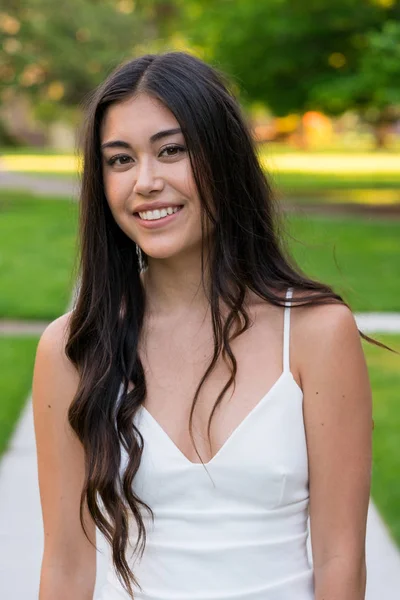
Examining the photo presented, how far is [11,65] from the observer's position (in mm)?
24531

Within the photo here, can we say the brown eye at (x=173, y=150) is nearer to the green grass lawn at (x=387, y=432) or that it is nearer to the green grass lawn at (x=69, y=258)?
the green grass lawn at (x=387, y=432)

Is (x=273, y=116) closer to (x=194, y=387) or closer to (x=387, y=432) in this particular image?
(x=387, y=432)

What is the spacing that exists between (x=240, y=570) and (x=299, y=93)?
890 inches

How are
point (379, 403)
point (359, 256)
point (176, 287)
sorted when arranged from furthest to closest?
point (359, 256) → point (379, 403) → point (176, 287)

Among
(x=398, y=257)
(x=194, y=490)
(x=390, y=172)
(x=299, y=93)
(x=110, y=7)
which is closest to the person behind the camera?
(x=194, y=490)

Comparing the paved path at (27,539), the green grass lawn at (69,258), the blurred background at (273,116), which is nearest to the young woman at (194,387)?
the blurred background at (273,116)

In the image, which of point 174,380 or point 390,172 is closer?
point 174,380

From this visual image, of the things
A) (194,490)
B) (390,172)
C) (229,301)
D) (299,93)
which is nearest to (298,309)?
(229,301)

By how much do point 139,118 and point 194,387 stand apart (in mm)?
539

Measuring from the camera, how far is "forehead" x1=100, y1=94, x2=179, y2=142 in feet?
7.04

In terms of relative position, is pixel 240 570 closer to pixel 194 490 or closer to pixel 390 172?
pixel 194 490

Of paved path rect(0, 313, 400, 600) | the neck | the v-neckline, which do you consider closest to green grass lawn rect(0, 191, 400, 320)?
paved path rect(0, 313, 400, 600)

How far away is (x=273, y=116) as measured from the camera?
86.4 feet

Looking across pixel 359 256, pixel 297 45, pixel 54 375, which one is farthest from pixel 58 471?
pixel 297 45
